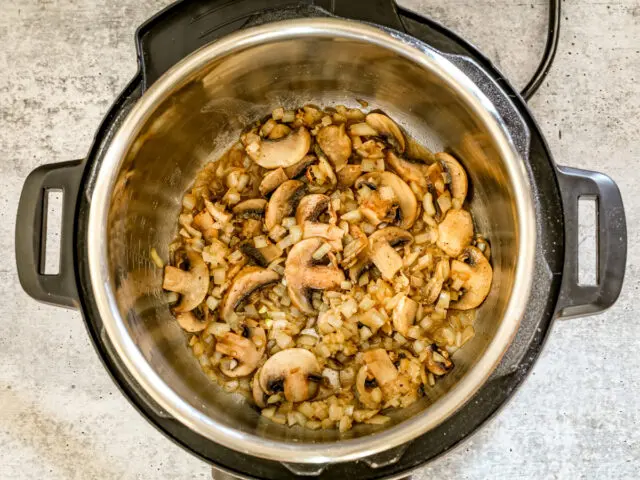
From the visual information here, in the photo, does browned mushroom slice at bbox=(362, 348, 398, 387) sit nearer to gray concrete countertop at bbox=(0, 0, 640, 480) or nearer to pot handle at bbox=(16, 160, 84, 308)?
gray concrete countertop at bbox=(0, 0, 640, 480)

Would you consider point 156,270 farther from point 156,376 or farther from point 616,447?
point 616,447

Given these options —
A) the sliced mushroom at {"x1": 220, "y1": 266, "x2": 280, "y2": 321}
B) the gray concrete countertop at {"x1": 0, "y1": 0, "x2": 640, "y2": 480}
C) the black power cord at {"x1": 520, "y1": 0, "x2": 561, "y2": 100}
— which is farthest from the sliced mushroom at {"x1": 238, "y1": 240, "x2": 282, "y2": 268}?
the black power cord at {"x1": 520, "y1": 0, "x2": 561, "y2": 100}

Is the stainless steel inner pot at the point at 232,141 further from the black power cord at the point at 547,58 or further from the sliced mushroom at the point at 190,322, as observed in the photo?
the black power cord at the point at 547,58

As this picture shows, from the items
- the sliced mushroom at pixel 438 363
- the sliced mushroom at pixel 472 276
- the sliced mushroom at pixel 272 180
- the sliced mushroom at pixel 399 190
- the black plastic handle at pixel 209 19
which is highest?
the black plastic handle at pixel 209 19

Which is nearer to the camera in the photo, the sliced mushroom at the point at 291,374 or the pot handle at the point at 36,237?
the pot handle at the point at 36,237

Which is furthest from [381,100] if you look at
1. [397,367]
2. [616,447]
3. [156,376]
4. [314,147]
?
[616,447]

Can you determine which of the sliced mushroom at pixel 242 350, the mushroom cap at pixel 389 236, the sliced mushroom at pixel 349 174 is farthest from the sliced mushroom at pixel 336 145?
the sliced mushroom at pixel 242 350

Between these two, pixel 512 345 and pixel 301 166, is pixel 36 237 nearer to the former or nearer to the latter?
pixel 301 166
